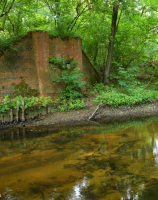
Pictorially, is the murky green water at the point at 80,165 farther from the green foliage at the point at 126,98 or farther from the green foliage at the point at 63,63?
the green foliage at the point at 63,63

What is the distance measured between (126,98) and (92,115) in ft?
9.34

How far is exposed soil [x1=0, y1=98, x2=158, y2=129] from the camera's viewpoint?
10238 millimetres

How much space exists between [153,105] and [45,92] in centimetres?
762

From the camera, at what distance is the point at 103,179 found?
404 centimetres

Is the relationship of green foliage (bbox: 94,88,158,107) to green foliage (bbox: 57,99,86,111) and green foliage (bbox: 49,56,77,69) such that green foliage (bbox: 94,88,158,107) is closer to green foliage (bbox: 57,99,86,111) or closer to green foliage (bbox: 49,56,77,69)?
green foliage (bbox: 57,99,86,111)

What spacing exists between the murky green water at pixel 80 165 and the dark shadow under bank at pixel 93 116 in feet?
5.50

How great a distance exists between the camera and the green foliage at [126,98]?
11844 mm

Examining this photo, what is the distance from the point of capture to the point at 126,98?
12.2m

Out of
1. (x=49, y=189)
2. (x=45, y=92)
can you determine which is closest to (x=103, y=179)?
(x=49, y=189)

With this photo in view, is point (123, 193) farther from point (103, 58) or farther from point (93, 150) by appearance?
point (103, 58)

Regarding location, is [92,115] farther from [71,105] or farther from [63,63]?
[63,63]

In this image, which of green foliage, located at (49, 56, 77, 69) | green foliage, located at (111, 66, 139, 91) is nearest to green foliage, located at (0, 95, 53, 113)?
green foliage, located at (49, 56, 77, 69)

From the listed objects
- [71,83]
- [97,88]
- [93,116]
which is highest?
[71,83]

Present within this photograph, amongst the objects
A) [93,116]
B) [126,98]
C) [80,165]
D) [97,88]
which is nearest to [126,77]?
[126,98]
